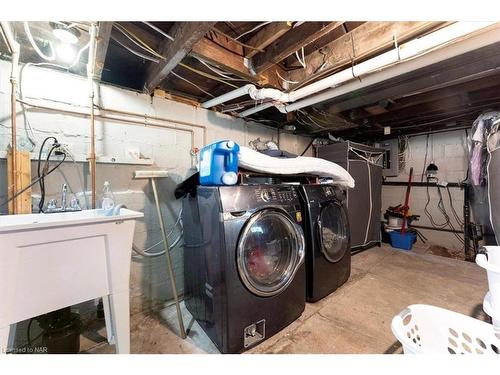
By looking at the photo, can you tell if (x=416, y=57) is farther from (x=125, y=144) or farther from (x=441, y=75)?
(x=125, y=144)

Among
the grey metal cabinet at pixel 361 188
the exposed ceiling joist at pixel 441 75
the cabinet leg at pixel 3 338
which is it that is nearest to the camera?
the cabinet leg at pixel 3 338

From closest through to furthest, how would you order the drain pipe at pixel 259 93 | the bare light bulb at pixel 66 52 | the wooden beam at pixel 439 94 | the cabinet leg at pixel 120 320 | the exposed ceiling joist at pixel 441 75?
the cabinet leg at pixel 120 320
the bare light bulb at pixel 66 52
the exposed ceiling joist at pixel 441 75
the drain pipe at pixel 259 93
the wooden beam at pixel 439 94

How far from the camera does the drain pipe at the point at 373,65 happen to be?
113cm

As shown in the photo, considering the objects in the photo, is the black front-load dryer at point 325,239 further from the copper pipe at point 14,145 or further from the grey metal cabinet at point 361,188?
the copper pipe at point 14,145

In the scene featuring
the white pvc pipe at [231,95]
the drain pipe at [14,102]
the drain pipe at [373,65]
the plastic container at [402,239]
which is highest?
the white pvc pipe at [231,95]

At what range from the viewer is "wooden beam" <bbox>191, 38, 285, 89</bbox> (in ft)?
4.48

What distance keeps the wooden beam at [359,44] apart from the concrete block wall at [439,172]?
3.39m

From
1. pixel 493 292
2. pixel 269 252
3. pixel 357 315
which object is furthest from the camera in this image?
pixel 357 315

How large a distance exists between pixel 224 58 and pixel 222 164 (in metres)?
0.76

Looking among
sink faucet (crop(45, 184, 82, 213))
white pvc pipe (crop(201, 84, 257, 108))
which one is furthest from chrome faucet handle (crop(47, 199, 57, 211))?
white pvc pipe (crop(201, 84, 257, 108))

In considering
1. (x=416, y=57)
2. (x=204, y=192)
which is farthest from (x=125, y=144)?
(x=416, y=57)

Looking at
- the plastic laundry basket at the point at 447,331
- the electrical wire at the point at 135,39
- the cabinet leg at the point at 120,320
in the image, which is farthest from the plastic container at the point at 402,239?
the electrical wire at the point at 135,39

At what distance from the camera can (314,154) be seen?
154 inches

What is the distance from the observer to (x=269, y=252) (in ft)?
5.29
